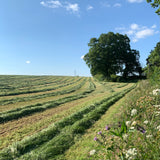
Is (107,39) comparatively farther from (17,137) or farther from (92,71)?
(17,137)

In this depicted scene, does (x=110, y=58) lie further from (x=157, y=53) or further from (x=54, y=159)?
(x=54, y=159)

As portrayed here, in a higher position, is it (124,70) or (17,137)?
(124,70)

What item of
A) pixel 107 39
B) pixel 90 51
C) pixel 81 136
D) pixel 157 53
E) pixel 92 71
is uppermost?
pixel 107 39

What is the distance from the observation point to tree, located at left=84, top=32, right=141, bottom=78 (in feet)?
123

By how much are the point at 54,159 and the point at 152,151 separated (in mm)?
2768

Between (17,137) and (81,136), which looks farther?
(17,137)

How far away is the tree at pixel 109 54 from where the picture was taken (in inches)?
1478

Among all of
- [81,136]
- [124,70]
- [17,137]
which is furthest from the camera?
[124,70]

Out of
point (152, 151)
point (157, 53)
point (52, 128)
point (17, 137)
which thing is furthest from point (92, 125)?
point (157, 53)

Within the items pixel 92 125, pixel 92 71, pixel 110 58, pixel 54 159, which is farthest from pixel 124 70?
pixel 54 159

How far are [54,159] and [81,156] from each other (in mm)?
807

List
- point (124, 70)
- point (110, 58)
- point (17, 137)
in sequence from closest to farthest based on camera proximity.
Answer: point (17, 137), point (110, 58), point (124, 70)

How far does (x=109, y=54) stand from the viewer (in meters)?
37.0

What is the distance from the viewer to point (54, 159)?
3.52 metres
